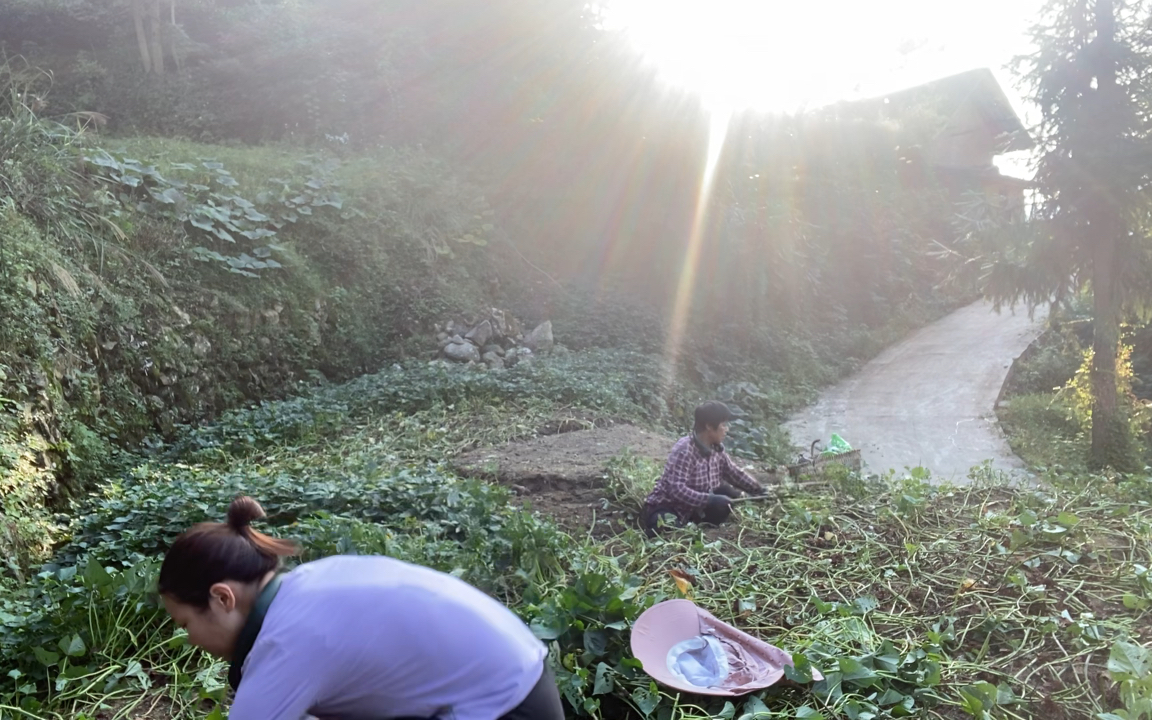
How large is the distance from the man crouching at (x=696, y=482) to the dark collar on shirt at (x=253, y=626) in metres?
3.33

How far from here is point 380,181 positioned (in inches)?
499

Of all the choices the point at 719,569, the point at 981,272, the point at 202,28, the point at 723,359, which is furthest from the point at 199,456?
the point at 202,28

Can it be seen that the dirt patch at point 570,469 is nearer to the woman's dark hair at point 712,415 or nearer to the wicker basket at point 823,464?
the woman's dark hair at point 712,415

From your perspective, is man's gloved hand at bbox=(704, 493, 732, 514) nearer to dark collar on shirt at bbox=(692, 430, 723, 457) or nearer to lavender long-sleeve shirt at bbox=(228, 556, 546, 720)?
dark collar on shirt at bbox=(692, 430, 723, 457)

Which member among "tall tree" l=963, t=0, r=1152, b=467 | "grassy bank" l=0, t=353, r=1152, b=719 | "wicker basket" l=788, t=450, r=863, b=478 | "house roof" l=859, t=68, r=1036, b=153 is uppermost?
"house roof" l=859, t=68, r=1036, b=153

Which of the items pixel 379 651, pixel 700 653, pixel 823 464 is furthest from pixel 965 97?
pixel 379 651

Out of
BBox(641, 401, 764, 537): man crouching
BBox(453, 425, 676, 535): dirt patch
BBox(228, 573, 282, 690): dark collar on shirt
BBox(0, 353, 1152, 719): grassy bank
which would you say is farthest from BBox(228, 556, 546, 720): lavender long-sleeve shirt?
BBox(641, 401, 764, 537): man crouching

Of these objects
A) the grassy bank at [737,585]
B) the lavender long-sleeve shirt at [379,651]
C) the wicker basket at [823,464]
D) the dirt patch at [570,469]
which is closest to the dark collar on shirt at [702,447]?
the grassy bank at [737,585]

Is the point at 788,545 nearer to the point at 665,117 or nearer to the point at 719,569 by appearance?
the point at 719,569

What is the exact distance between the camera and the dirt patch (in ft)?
16.6

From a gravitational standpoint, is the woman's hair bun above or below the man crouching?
above

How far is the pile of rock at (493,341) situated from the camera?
1049cm

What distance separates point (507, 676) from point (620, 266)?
46.4 ft

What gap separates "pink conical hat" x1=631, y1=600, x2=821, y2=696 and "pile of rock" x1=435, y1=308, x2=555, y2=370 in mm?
7346
